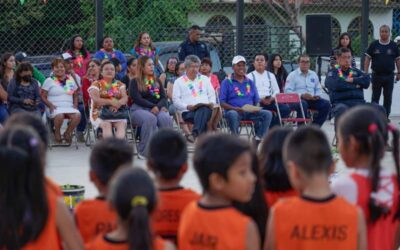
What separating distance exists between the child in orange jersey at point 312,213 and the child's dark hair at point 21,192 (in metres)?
0.91

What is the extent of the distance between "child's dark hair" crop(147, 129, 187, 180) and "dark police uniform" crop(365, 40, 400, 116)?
1139cm

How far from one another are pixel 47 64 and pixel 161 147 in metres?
12.1

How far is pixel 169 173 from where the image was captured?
4.02 meters

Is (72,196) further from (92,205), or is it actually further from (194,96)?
(194,96)

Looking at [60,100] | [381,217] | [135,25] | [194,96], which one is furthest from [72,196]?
[135,25]

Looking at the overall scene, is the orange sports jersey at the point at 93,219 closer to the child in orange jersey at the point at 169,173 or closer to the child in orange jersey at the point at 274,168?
the child in orange jersey at the point at 169,173

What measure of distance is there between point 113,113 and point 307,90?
11.0 feet

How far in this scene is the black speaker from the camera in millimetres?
17266

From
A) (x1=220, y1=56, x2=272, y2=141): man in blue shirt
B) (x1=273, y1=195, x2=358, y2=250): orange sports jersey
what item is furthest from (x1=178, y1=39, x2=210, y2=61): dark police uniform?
(x1=273, y1=195, x2=358, y2=250): orange sports jersey

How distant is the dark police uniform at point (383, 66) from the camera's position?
1502 cm

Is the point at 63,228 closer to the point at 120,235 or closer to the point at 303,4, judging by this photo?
the point at 120,235

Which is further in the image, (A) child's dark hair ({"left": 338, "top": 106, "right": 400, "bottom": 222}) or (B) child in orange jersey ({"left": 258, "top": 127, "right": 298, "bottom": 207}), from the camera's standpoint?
(B) child in orange jersey ({"left": 258, "top": 127, "right": 298, "bottom": 207})

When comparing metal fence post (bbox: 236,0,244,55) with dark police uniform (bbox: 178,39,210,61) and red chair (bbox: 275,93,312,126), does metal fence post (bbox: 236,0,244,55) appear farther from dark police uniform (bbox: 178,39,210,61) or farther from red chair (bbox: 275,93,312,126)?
red chair (bbox: 275,93,312,126)

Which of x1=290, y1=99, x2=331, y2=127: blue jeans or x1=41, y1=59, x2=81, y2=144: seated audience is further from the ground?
x1=41, y1=59, x2=81, y2=144: seated audience
